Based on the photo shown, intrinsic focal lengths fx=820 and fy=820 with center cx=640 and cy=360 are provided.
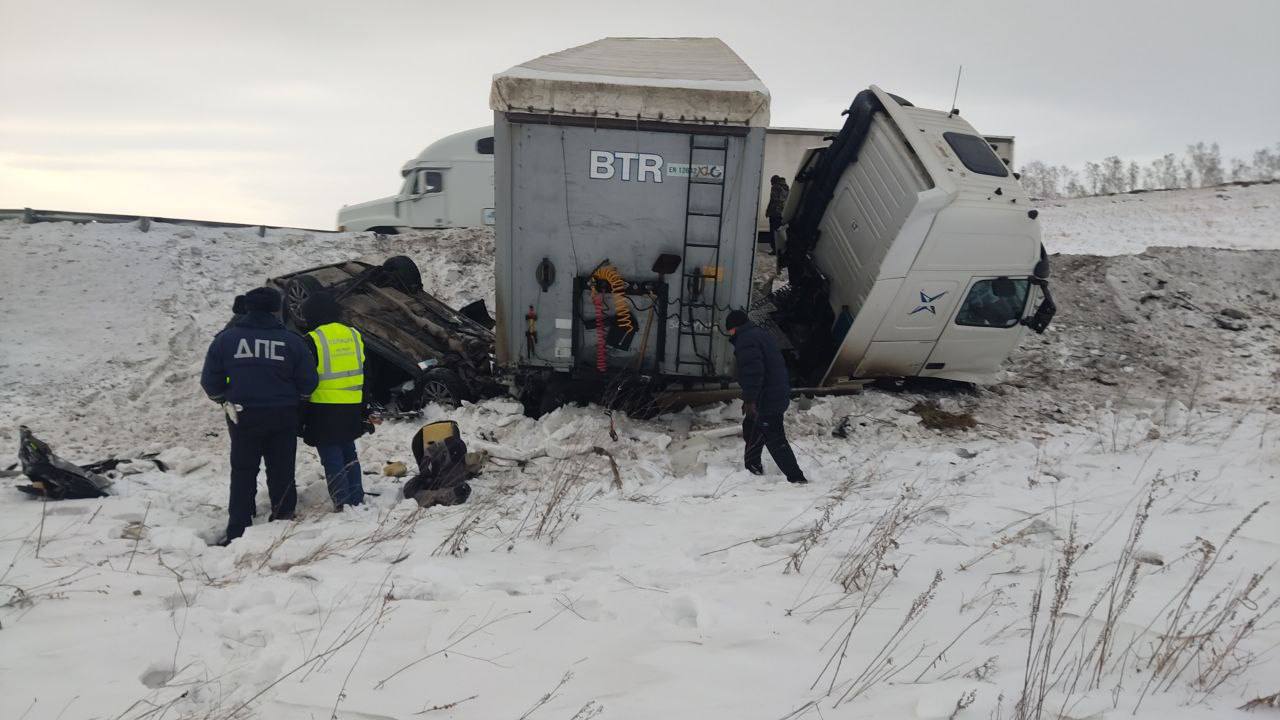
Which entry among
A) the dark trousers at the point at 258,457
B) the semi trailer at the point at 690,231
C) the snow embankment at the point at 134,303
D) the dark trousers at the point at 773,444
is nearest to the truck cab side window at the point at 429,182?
the snow embankment at the point at 134,303

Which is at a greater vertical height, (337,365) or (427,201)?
(427,201)

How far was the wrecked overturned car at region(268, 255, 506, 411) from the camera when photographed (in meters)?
9.09

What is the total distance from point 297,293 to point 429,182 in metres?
6.70

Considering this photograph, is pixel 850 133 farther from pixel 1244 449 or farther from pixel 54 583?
pixel 54 583

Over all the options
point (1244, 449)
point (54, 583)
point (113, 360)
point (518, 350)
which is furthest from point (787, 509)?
point (113, 360)

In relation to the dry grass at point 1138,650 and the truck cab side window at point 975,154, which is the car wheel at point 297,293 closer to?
the truck cab side window at point 975,154

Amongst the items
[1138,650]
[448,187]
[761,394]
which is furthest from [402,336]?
[1138,650]

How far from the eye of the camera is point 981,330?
379 inches

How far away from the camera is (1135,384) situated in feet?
38.5

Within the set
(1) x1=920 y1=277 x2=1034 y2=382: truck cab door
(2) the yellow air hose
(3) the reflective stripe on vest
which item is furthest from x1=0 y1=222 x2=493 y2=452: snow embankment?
(1) x1=920 y1=277 x2=1034 y2=382: truck cab door

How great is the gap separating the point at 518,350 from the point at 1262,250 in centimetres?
1514

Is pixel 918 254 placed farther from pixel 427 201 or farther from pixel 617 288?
pixel 427 201

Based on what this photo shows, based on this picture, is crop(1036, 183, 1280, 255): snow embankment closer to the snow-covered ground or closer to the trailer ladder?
the snow-covered ground

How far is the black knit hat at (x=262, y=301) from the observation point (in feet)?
17.6
